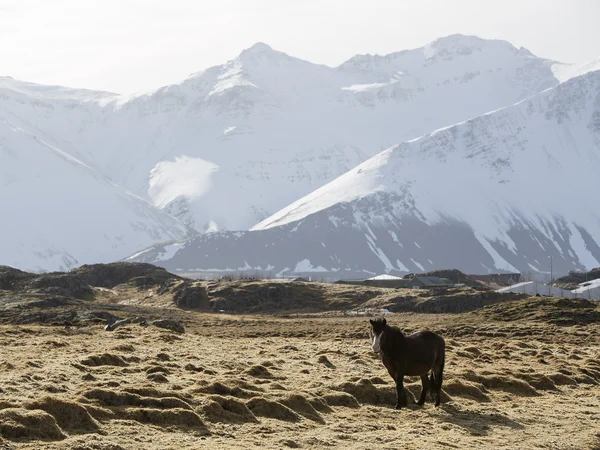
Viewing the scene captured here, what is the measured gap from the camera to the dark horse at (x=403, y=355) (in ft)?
88.1

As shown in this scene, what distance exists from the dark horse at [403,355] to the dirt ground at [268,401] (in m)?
0.68

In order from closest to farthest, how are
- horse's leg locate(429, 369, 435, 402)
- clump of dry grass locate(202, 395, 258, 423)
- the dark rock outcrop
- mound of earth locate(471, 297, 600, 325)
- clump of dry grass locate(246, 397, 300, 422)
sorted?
clump of dry grass locate(202, 395, 258, 423) → clump of dry grass locate(246, 397, 300, 422) → horse's leg locate(429, 369, 435, 402) → mound of earth locate(471, 297, 600, 325) → the dark rock outcrop

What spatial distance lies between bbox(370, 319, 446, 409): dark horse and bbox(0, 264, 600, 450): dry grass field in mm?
711

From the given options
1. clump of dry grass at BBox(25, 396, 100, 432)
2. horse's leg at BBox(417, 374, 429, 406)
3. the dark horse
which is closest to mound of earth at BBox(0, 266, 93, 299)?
horse's leg at BBox(417, 374, 429, 406)

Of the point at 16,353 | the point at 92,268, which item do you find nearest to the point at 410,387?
the point at 16,353

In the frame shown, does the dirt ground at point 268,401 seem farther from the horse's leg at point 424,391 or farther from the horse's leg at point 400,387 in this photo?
the horse's leg at point 400,387

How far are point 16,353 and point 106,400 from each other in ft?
40.7

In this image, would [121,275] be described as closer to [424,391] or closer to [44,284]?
[44,284]

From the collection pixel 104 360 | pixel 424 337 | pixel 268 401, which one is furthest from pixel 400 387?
pixel 104 360

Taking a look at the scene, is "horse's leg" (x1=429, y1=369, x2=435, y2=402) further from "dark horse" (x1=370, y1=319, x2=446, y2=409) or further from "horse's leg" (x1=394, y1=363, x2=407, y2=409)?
"horse's leg" (x1=394, y1=363, x2=407, y2=409)

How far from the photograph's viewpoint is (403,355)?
26.9 metres

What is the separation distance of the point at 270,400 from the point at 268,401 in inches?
10.6

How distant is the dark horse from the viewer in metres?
26.8

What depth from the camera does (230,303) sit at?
441 ft
